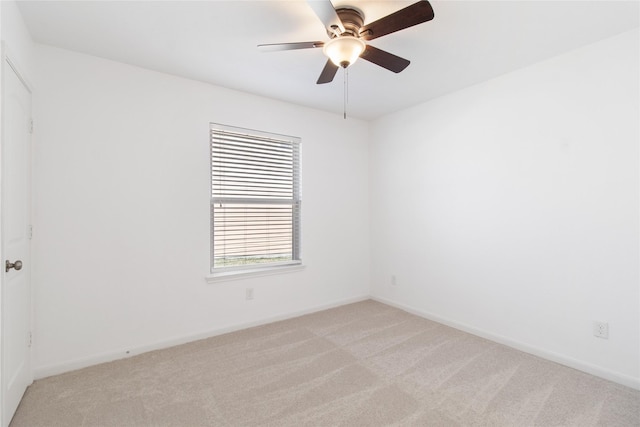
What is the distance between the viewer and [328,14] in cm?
164

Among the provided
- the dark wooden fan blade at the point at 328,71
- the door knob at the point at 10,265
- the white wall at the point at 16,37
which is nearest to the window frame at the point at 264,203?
the dark wooden fan blade at the point at 328,71

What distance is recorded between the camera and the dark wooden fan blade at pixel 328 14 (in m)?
1.55

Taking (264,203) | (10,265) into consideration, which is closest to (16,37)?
(10,265)

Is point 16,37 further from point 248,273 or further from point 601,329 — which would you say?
point 601,329

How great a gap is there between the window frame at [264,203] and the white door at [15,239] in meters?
1.37

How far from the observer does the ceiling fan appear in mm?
1628

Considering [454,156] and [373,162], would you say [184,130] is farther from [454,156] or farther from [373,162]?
[454,156]

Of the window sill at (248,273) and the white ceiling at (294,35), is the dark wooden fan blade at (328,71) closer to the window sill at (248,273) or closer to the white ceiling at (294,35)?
the white ceiling at (294,35)

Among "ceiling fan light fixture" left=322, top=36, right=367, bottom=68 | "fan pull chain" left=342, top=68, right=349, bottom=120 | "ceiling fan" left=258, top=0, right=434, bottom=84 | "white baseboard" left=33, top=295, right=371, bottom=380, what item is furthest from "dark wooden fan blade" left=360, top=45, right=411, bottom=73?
"white baseboard" left=33, top=295, right=371, bottom=380

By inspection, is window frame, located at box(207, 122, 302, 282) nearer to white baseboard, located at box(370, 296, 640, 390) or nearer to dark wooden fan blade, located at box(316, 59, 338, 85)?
dark wooden fan blade, located at box(316, 59, 338, 85)

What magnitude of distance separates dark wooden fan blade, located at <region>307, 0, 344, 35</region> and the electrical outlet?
2875mm

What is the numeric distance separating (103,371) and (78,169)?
1.63 metres

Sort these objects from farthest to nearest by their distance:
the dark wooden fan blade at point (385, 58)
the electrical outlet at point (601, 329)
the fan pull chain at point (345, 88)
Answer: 1. the fan pull chain at point (345, 88)
2. the electrical outlet at point (601, 329)
3. the dark wooden fan blade at point (385, 58)

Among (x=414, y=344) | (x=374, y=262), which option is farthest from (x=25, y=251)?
(x=374, y=262)
